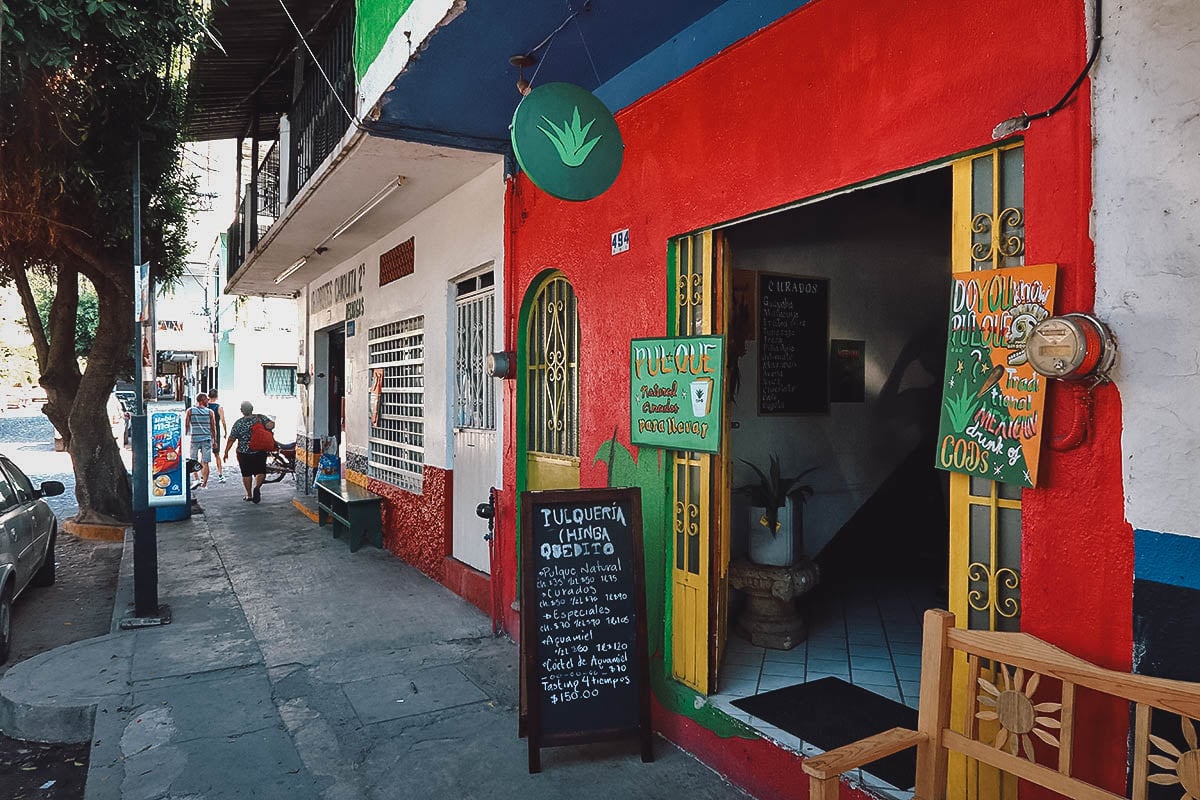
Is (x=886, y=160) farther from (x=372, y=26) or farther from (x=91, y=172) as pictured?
(x=91, y=172)

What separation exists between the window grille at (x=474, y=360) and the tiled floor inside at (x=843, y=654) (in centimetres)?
296

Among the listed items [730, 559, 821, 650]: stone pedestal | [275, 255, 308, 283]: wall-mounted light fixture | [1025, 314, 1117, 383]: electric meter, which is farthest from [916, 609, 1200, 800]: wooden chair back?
[275, 255, 308, 283]: wall-mounted light fixture

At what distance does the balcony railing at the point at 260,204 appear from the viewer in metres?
10.9

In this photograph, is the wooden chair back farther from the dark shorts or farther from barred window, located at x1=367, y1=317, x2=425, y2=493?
the dark shorts

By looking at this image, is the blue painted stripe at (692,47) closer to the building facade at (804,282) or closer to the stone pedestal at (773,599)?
the building facade at (804,282)

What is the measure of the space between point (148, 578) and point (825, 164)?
608 cm

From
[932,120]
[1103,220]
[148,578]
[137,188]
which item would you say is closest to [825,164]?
[932,120]

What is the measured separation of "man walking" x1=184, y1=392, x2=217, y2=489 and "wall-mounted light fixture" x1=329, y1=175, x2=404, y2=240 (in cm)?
618

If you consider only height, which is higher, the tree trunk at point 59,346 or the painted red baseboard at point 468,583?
the tree trunk at point 59,346

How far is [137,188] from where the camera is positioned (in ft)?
23.5

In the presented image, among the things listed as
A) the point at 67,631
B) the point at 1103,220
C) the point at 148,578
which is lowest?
the point at 67,631

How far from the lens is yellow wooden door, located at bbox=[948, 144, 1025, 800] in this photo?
2578 millimetres

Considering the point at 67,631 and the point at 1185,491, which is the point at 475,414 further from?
the point at 1185,491

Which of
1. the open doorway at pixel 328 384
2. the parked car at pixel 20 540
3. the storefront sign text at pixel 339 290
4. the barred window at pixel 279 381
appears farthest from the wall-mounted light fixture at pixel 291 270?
the barred window at pixel 279 381
